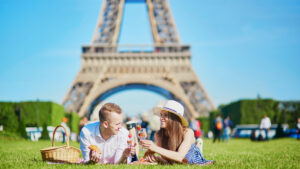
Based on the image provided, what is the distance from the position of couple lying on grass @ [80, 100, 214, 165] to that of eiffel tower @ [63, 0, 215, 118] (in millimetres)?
24959

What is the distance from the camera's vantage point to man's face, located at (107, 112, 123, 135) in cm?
422

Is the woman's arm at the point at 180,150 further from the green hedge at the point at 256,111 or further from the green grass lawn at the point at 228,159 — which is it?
the green hedge at the point at 256,111

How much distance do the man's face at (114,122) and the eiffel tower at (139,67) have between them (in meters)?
25.3

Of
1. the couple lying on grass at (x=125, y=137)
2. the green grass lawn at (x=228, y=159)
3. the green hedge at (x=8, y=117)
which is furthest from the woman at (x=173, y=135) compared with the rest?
the green hedge at (x=8, y=117)

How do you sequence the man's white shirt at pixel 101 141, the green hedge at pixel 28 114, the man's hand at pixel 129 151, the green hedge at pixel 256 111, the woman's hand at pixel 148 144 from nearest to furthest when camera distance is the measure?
the woman's hand at pixel 148 144
the man's white shirt at pixel 101 141
the man's hand at pixel 129 151
the green hedge at pixel 28 114
the green hedge at pixel 256 111

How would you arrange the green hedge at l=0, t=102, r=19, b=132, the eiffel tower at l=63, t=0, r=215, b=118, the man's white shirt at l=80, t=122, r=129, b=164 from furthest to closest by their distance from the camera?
the eiffel tower at l=63, t=0, r=215, b=118, the green hedge at l=0, t=102, r=19, b=132, the man's white shirt at l=80, t=122, r=129, b=164

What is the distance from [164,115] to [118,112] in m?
0.58

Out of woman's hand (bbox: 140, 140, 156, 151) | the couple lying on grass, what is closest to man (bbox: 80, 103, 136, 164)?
the couple lying on grass

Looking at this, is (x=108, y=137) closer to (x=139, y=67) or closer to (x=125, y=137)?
(x=125, y=137)

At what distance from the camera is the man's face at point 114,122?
422 centimetres

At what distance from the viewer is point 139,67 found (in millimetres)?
32906

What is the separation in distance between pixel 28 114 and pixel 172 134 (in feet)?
60.0

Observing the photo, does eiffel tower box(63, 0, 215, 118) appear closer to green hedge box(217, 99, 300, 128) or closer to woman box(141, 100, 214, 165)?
green hedge box(217, 99, 300, 128)

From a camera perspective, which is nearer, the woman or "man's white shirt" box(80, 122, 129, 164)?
the woman
